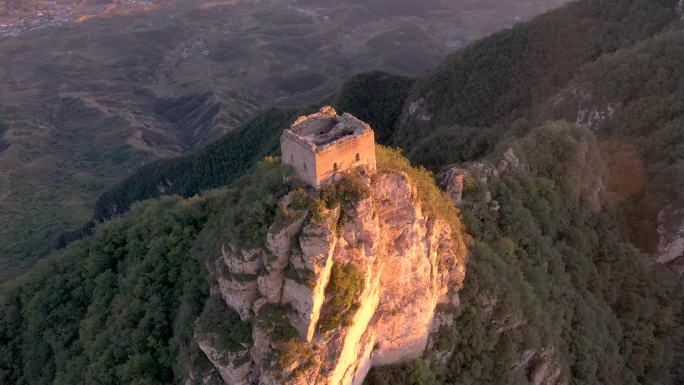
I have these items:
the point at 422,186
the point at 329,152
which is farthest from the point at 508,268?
the point at 329,152

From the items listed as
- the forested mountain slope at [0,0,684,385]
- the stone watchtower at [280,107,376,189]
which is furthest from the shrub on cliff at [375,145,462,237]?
the forested mountain slope at [0,0,684,385]

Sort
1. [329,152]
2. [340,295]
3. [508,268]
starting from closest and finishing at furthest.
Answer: [329,152]
[340,295]
[508,268]

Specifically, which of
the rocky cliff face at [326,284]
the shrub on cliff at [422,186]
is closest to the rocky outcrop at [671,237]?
the shrub on cliff at [422,186]

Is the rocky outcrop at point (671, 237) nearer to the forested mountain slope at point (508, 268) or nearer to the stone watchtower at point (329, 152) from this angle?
the forested mountain slope at point (508, 268)

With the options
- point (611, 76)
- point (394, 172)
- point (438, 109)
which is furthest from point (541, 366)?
point (438, 109)

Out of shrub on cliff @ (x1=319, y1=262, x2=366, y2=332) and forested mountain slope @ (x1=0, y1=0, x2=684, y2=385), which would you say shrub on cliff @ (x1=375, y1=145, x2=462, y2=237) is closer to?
forested mountain slope @ (x1=0, y1=0, x2=684, y2=385)

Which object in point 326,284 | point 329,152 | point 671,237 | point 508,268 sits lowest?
point 671,237

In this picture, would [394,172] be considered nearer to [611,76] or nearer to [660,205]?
[660,205]

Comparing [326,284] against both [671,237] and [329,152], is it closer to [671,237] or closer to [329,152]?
[329,152]
